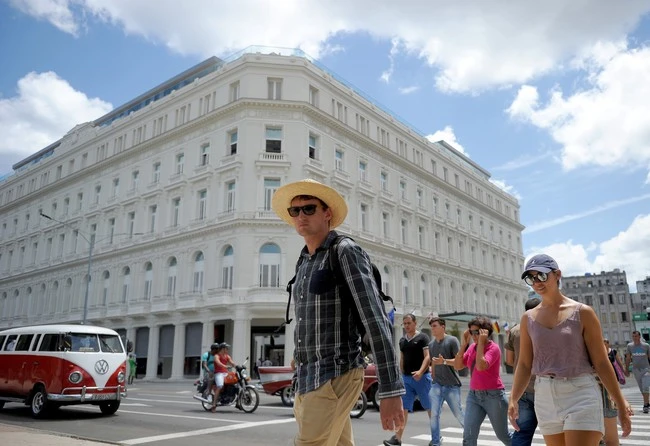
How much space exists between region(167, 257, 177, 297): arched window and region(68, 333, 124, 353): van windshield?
22659 millimetres

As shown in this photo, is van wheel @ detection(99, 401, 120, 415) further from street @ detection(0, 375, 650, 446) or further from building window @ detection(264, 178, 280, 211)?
building window @ detection(264, 178, 280, 211)

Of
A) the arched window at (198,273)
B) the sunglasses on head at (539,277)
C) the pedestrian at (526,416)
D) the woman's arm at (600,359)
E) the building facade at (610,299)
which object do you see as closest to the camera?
the woman's arm at (600,359)

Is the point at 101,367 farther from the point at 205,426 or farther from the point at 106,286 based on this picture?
the point at 106,286

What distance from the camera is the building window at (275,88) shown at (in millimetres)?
34219

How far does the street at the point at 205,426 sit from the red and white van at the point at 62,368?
0.44 meters

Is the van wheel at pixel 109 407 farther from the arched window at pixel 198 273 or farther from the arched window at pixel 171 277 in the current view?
the arched window at pixel 171 277

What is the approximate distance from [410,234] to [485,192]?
19179 millimetres

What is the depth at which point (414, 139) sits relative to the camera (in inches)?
1810

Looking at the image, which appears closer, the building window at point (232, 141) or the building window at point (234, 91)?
the building window at point (232, 141)

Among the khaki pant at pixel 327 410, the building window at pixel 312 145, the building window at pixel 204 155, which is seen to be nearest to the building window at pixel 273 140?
the building window at pixel 312 145

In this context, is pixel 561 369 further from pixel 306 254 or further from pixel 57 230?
pixel 57 230

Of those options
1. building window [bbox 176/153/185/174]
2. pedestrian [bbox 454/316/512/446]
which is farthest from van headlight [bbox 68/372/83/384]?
building window [bbox 176/153/185/174]

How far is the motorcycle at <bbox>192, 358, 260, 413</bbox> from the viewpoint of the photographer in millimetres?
13500

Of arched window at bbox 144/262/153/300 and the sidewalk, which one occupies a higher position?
arched window at bbox 144/262/153/300
